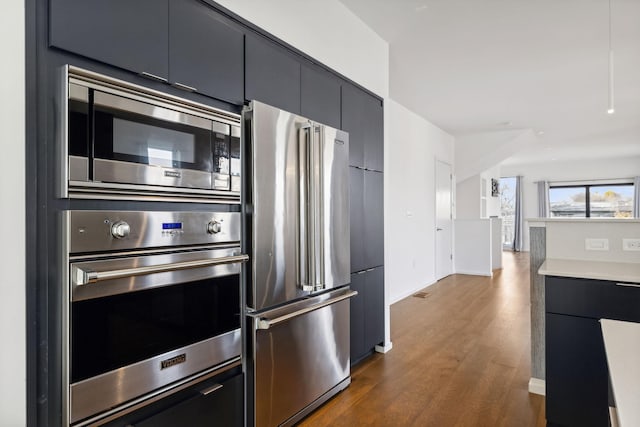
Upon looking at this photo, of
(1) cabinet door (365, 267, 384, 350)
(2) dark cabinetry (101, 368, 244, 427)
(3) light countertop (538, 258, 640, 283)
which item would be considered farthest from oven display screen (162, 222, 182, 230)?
(3) light countertop (538, 258, 640, 283)

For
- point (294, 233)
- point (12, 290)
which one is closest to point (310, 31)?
point (294, 233)

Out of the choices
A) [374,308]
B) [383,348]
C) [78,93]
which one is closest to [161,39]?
[78,93]

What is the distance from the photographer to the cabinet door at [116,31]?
124 cm

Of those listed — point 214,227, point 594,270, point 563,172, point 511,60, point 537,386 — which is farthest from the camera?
point 563,172

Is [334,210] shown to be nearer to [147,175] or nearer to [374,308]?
[374,308]

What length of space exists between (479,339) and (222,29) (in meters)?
3.36

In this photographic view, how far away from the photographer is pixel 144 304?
58.1 inches

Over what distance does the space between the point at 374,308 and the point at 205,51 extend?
87.6 inches

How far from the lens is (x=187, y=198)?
163 centimetres

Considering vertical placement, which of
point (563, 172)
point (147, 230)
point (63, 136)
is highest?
point (563, 172)

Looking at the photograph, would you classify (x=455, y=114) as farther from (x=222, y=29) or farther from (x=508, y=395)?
(x=222, y=29)

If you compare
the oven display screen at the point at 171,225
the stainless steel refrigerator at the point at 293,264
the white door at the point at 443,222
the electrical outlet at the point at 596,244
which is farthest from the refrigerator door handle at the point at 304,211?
the white door at the point at 443,222

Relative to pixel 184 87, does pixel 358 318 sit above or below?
below

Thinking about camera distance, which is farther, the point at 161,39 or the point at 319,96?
the point at 319,96
